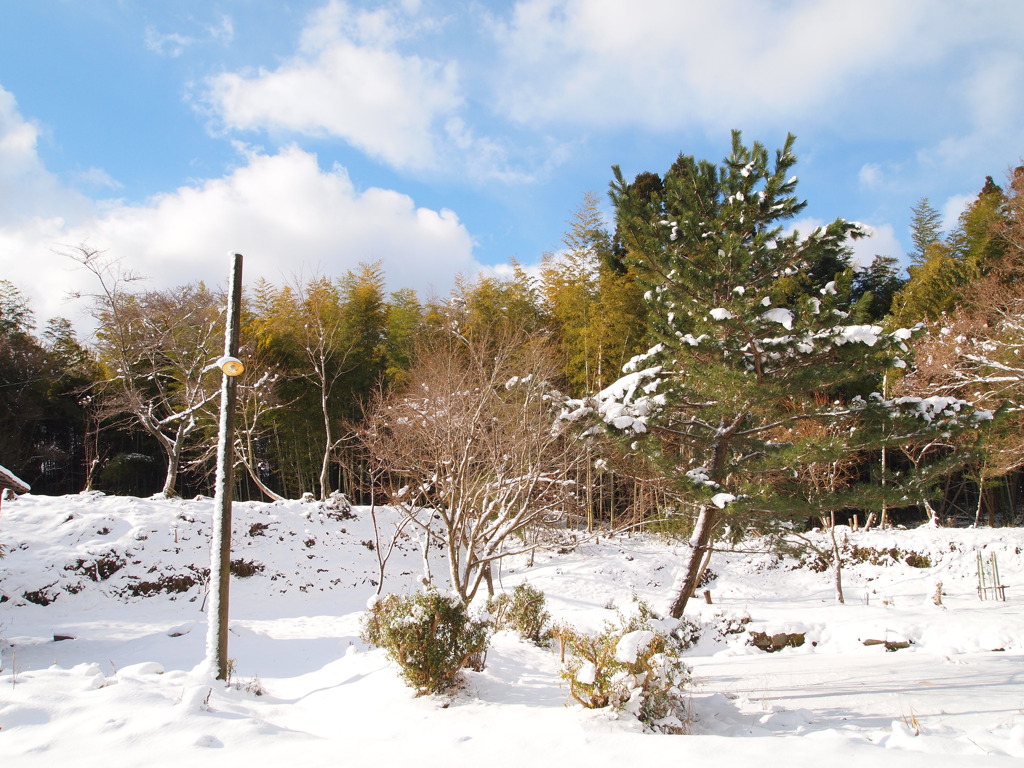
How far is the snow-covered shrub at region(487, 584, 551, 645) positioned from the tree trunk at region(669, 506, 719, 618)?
177 cm

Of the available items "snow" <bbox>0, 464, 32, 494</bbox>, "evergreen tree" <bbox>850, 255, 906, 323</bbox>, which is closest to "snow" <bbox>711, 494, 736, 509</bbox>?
"snow" <bbox>0, 464, 32, 494</bbox>

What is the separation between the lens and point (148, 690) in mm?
4355

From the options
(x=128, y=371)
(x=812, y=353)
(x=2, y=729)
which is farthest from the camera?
(x=128, y=371)

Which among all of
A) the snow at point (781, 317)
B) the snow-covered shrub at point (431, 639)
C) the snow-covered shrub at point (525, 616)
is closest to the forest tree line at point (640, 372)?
the snow at point (781, 317)

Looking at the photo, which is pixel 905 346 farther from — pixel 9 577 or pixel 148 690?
pixel 9 577

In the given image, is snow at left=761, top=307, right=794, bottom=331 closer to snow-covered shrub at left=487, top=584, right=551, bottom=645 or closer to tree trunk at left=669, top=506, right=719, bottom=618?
tree trunk at left=669, top=506, right=719, bottom=618

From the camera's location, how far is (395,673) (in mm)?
5664

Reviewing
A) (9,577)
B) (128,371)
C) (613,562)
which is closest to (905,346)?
(613,562)

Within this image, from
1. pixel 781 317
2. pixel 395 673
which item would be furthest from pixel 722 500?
pixel 395 673

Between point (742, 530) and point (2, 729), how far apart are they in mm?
7160

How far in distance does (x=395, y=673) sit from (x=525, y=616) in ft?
8.43

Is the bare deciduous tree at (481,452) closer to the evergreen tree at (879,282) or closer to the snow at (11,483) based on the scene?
the snow at (11,483)

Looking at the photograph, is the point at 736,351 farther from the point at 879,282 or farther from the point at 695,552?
the point at 879,282

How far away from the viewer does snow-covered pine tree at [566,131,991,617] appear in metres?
6.27
